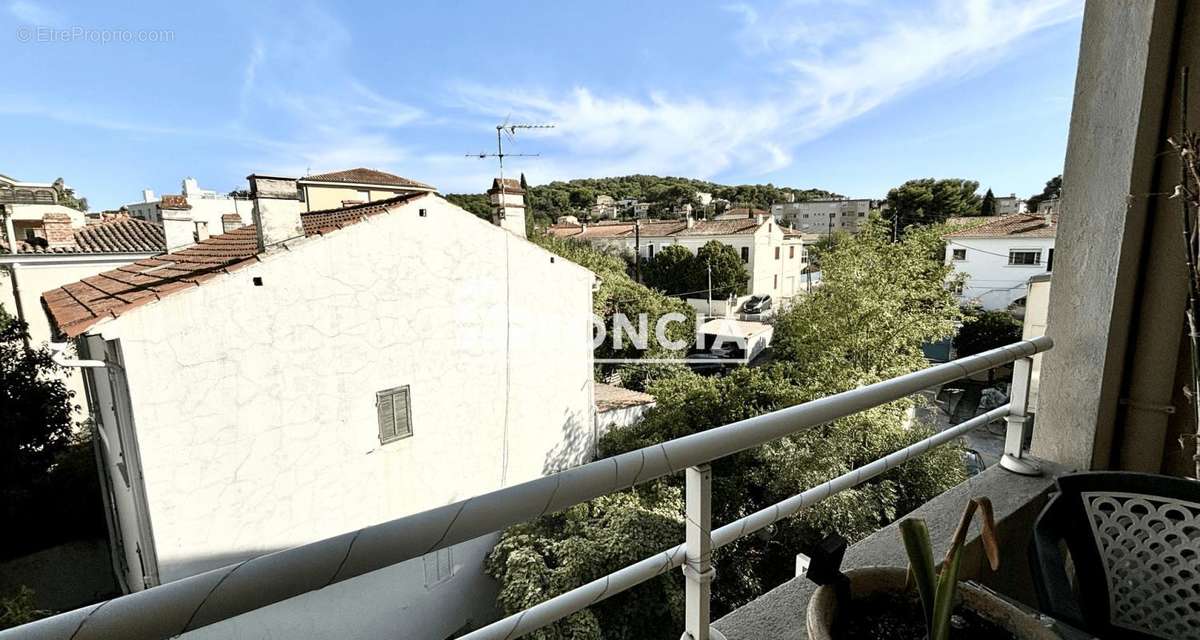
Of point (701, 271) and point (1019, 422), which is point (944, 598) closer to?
point (1019, 422)

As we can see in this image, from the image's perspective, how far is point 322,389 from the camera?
4871mm

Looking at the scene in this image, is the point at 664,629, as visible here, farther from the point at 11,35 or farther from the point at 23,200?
the point at 23,200

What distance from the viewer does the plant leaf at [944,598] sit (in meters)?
0.61

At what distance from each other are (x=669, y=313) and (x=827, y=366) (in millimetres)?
6383

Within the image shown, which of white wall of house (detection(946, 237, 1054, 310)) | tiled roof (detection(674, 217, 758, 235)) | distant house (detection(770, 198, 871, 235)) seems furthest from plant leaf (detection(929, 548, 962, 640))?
distant house (detection(770, 198, 871, 235))

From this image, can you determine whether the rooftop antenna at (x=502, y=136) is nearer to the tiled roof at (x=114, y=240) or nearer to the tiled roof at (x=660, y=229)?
the tiled roof at (x=114, y=240)

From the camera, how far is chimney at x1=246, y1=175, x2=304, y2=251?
15.9 ft

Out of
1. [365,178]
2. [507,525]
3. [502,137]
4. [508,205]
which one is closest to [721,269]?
[365,178]

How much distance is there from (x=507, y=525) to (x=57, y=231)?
13.3 meters

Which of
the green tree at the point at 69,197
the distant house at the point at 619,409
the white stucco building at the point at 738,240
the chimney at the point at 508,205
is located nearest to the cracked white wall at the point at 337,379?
the chimney at the point at 508,205

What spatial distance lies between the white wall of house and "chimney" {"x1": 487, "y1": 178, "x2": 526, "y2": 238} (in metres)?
13.5

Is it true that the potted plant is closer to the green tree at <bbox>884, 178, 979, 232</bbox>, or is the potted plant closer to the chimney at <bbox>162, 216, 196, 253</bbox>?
the chimney at <bbox>162, 216, 196, 253</bbox>

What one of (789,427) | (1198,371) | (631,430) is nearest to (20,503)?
(631,430)

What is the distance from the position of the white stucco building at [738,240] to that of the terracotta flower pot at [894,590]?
70.6 ft
